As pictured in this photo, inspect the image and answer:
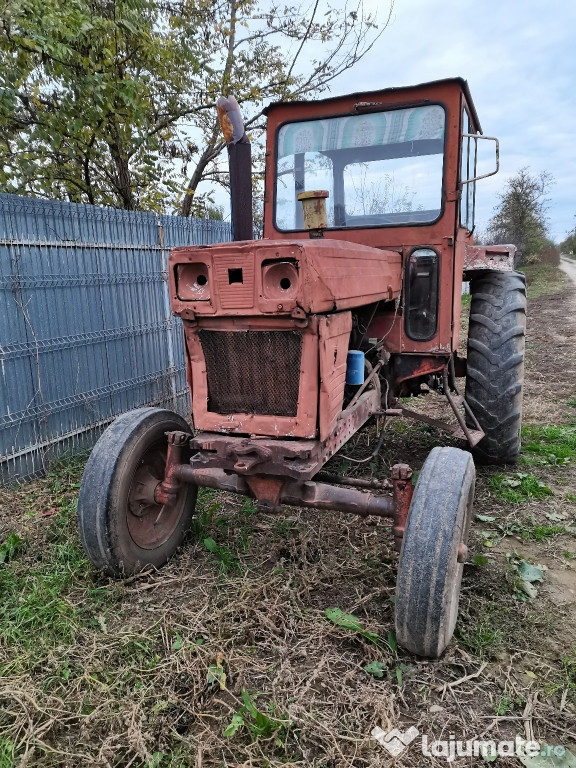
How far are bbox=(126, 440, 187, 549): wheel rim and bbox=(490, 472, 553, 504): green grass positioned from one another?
7.46 feet

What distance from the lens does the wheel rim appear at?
9.93ft

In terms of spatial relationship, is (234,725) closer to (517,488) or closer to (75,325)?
(517,488)

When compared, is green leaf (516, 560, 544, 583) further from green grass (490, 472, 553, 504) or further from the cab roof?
the cab roof

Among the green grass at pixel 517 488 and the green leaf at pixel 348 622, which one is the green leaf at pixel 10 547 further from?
the green grass at pixel 517 488

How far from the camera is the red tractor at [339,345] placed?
92.9 inches

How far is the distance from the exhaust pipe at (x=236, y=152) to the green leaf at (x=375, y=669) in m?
2.32

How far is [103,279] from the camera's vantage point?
514 centimetres

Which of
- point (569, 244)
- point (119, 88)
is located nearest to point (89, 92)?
point (119, 88)

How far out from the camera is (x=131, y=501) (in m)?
3.02

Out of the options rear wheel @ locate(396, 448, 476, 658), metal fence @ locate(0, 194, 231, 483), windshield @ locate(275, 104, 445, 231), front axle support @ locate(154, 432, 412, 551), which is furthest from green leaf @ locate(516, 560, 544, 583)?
metal fence @ locate(0, 194, 231, 483)

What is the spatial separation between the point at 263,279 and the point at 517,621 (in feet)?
6.49

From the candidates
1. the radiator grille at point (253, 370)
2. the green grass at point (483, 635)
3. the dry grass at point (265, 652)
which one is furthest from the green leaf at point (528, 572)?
the radiator grille at point (253, 370)

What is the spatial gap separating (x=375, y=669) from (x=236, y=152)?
2531 millimetres

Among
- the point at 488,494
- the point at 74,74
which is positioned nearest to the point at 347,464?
the point at 488,494
